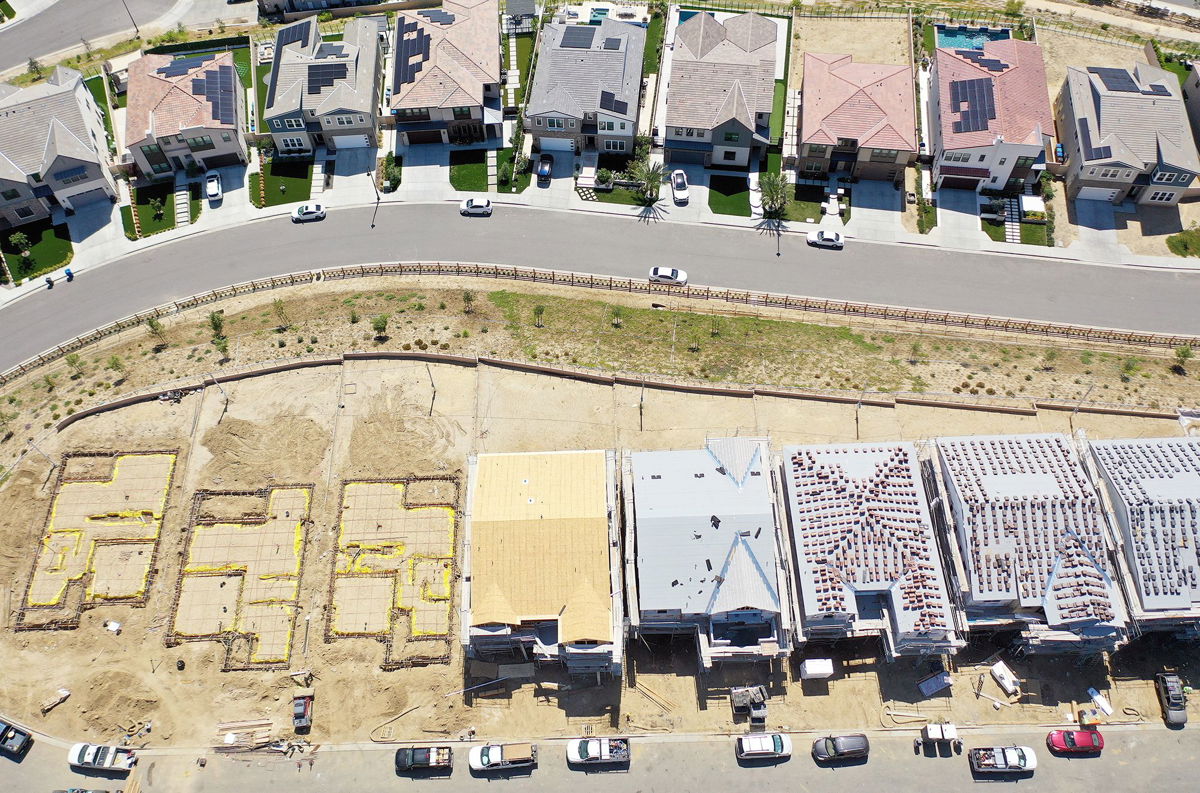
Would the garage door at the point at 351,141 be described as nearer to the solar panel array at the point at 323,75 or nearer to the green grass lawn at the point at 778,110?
the solar panel array at the point at 323,75

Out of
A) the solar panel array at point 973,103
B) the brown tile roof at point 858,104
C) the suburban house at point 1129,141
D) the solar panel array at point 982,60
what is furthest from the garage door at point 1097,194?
the brown tile roof at point 858,104

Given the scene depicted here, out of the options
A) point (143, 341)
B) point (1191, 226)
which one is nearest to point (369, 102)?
point (143, 341)

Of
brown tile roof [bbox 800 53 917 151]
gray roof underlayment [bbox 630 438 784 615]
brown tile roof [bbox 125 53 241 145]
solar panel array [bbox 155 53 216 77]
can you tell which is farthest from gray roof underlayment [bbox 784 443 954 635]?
solar panel array [bbox 155 53 216 77]

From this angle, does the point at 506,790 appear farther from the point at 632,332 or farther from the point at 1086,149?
the point at 1086,149

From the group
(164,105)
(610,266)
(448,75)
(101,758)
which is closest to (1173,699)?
(610,266)

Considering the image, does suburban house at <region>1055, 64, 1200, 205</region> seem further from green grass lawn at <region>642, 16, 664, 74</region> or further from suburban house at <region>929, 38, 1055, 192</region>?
green grass lawn at <region>642, 16, 664, 74</region>

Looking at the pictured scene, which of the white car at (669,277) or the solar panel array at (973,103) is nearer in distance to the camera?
the white car at (669,277)

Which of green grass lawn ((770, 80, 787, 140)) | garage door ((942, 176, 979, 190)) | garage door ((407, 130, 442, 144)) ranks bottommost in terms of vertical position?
garage door ((942, 176, 979, 190))
